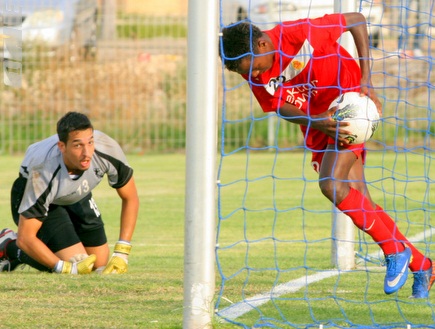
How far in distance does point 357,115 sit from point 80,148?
6.52 ft

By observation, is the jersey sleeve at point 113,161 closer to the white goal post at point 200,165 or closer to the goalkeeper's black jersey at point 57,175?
the goalkeeper's black jersey at point 57,175

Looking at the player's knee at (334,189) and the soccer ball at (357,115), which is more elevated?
the soccer ball at (357,115)

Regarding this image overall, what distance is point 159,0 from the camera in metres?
31.0

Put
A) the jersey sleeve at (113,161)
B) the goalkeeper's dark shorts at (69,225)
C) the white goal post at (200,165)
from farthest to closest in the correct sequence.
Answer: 1. the goalkeeper's dark shorts at (69,225)
2. the jersey sleeve at (113,161)
3. the white goal post at (200,165)

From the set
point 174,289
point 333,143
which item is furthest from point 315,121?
point 174,289

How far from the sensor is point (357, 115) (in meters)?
5.50

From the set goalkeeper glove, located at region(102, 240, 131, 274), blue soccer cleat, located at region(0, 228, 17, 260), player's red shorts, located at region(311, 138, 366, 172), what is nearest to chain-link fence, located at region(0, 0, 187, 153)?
blue soccer cleat, located at region(0, 228, 17, 260)

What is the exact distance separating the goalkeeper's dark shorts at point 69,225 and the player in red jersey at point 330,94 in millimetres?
2213

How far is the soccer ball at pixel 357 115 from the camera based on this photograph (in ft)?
18.0

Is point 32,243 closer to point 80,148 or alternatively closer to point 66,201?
point 66,201

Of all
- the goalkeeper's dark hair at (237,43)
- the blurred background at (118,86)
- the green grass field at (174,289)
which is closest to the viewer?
the green grass field at (174,289)

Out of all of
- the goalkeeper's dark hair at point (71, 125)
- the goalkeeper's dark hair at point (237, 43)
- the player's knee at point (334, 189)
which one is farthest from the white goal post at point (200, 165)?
the goalkeeper's dark hair at point (71, 125)

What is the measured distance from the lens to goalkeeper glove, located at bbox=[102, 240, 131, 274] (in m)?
6.66

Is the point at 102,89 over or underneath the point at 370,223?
over
